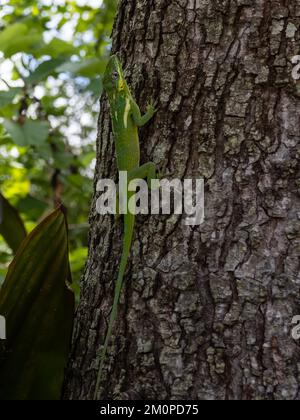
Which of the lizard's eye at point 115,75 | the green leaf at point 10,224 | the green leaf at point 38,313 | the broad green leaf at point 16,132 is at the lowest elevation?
the green leaf at point 38,313

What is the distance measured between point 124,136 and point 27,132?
4.55 feet

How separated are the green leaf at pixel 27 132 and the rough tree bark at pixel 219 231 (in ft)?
4.42

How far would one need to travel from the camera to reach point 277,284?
1.58 m

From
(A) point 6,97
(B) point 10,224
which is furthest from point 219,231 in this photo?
(A) point 6,97

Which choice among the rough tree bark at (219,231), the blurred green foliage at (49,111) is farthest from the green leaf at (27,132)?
the rough tree bark at (219,231)

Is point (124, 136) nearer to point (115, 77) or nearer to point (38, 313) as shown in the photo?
point (115, 77)

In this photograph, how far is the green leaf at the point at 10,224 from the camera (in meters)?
2.59

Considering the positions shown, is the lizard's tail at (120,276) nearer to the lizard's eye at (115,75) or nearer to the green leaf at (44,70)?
the lizard's eye at (115,75)

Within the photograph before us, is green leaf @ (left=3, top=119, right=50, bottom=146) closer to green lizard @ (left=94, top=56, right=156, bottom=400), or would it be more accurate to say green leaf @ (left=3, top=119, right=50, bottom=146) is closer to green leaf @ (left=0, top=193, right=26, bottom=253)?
green leaf @ (left=0, top=193, right=26, bottom=253)

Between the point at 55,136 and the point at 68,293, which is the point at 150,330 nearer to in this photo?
the point at 68,293

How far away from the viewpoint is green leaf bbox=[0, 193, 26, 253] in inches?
102

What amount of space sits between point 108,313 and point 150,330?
0.61 feet

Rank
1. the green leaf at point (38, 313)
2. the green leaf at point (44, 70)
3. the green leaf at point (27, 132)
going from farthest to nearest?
the green leaf at point (27, 132) < the green leaf at point (44, 70) < the green leaf at point (38, 313)

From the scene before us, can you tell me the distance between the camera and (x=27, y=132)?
3092 mm
